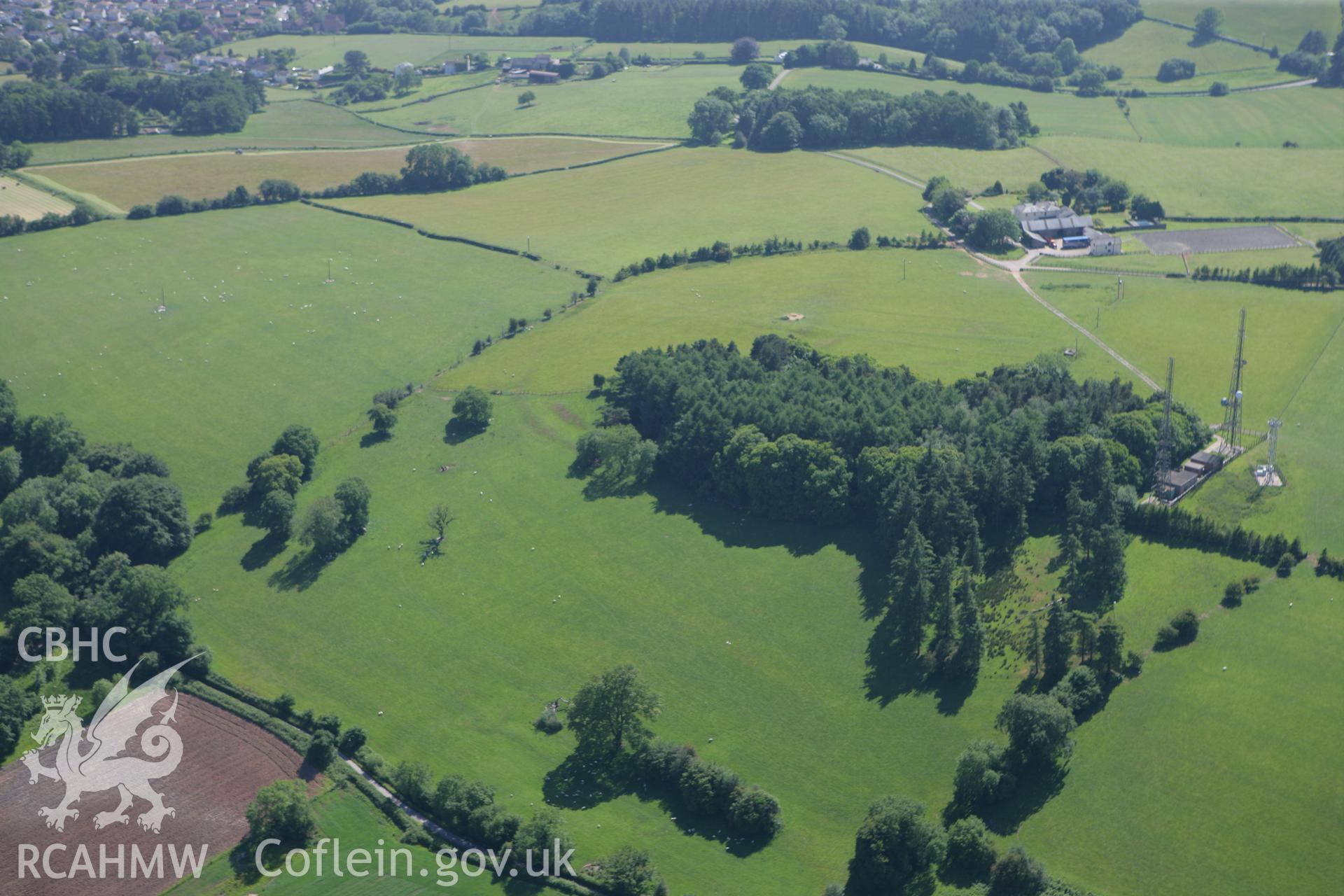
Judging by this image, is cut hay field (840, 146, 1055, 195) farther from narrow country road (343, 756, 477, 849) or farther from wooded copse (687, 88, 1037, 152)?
narrow country road (343, 756, 477, 849)

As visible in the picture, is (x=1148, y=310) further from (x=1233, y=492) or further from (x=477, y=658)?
(x=477, y=658)

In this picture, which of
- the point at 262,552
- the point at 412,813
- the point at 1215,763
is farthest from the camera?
the point at 262,552

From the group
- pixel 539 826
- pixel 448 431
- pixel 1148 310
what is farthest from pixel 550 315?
pixel 539 826

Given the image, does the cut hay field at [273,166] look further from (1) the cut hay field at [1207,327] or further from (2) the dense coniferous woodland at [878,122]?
(1) the cut hay field at [1207,327]

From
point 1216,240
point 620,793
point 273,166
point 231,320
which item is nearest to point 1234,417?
point 1216,240

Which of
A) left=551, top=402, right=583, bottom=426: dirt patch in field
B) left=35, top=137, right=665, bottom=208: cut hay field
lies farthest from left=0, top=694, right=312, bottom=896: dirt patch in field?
left=35, top=137, right=665, bottom=208: cut hay field

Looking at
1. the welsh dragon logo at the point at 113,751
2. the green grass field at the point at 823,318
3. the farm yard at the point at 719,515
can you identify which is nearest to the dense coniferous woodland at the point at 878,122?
the farm yard at the point at 719,515

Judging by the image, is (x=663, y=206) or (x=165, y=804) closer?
(x=165, y=804)

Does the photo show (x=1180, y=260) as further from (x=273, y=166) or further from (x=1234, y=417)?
(x=273, y=166)
